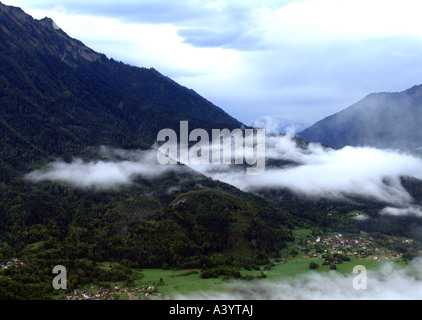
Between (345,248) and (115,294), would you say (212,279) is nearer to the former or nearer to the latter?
(115,294)

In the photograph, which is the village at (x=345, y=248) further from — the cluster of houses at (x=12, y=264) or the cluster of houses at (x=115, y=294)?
the cluster of houses at (x=12, y=264)

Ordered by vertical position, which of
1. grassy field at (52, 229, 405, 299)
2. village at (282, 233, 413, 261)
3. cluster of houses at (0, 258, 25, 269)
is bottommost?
grassy field at (52, 229, 405, 299)

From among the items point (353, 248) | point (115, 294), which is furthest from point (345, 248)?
point (115, 294)

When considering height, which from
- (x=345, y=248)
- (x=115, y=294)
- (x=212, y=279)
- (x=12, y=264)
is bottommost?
(x=115, y=294)

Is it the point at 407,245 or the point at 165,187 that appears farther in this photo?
the point at 165,187

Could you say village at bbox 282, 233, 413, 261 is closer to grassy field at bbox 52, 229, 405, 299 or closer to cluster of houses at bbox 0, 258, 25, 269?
grassy field at bbox 52, 229, 405, 299

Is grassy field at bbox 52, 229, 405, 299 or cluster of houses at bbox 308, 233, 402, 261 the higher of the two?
cluster of houses at bbox 308, 233, 402, 261

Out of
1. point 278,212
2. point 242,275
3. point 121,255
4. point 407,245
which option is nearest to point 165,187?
point 278,212

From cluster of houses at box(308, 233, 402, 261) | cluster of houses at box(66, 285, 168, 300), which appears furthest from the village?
cluster of houses at box(66, 285, 168, 300)
